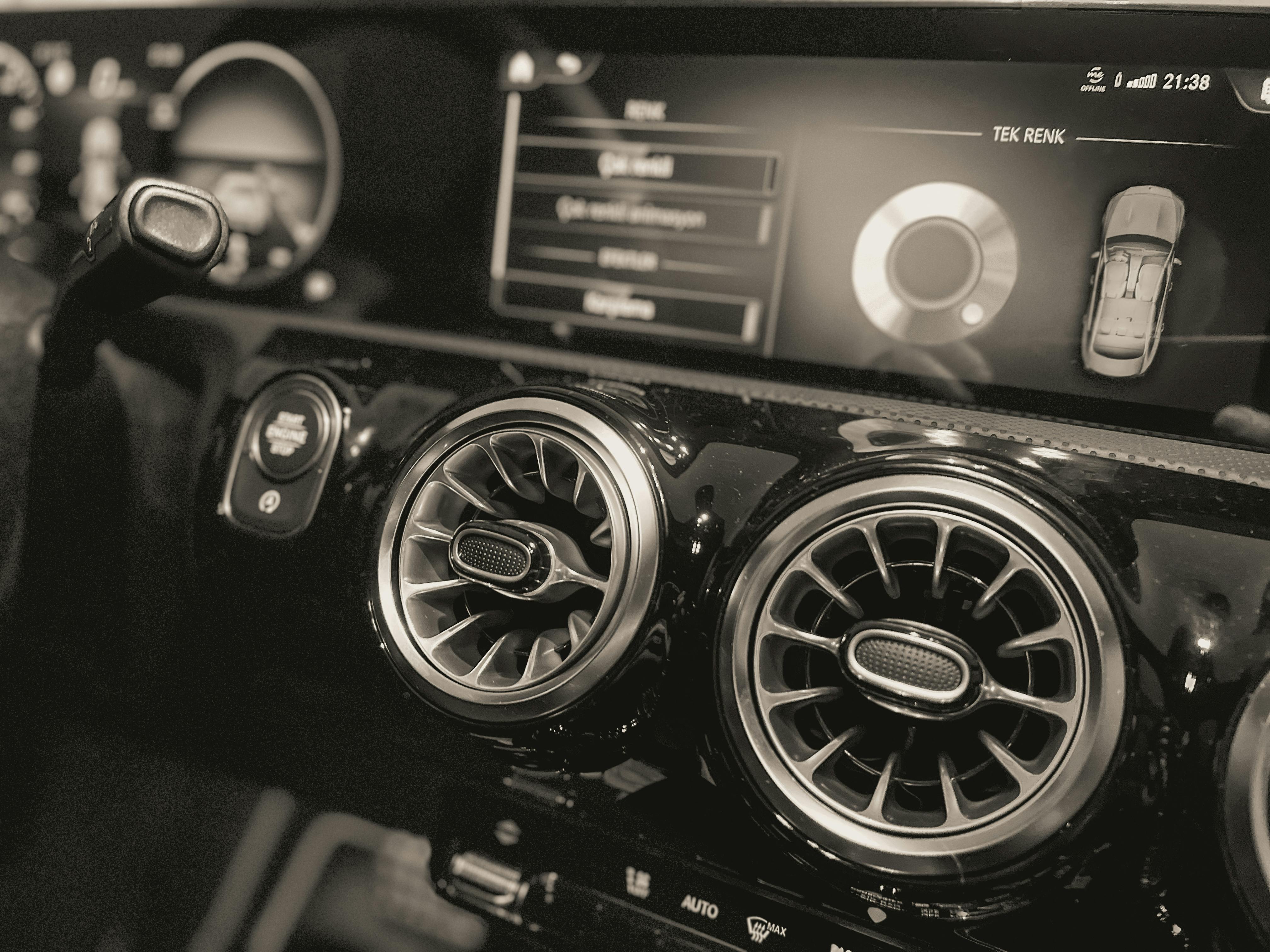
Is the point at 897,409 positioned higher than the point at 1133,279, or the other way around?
the point at 1133,279

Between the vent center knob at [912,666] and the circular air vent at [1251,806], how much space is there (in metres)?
0.19

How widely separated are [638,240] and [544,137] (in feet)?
0.66

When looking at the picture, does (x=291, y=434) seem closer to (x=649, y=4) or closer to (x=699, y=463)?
(x=699, y=463)

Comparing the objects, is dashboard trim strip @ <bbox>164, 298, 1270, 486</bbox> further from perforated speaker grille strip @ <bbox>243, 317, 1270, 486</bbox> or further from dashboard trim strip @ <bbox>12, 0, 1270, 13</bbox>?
dashboard trim strip @ <bbox>12, 0, 1270, 13</bbox>

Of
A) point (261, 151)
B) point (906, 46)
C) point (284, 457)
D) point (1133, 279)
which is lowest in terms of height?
point (284, 457)

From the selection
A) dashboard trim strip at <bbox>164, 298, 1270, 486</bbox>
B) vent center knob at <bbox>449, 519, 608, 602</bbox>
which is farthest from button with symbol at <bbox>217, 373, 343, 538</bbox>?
vent center knob at <bbox>449, 519, 608, 602</bbox>

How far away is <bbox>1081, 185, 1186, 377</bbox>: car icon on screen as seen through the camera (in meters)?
0.86

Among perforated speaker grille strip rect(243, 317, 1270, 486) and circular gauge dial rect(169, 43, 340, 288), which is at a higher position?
circular gauge dial rect(169, 43, 340, 288)

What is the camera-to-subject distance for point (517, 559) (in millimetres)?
778

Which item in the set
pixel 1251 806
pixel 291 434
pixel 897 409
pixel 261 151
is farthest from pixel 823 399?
pixel 261 151

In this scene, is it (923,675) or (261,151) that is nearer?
(923,675)

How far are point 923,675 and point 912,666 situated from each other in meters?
0.01

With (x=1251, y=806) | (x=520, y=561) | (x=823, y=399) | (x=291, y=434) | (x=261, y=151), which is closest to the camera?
(x=1251, y=806)

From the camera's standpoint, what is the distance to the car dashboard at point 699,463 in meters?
0.67
